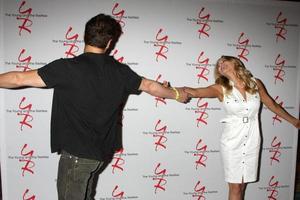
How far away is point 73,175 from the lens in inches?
76.7

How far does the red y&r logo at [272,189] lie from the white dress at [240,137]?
0.76 metres

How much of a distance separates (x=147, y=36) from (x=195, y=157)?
138cm

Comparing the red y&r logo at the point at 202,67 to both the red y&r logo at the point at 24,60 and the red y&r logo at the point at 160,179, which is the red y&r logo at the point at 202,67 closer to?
the red y&r logo at the point at 160,179

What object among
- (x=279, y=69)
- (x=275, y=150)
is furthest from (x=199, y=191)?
(x=279, y=69)

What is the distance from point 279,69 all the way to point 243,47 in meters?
0.51

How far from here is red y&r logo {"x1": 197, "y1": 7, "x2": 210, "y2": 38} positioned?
2.86 metres

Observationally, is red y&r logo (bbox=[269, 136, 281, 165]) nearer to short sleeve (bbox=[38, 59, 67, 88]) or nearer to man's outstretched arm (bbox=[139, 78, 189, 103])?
man's outstretched arm (bbox=[139, 78, 189, 103])

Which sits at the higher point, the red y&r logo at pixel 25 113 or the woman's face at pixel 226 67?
the woman's face at pixel 226 67

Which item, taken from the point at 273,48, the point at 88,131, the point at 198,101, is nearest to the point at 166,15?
the point at 198,101

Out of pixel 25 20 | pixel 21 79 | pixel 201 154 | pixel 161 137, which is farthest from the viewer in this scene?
pixel 201 154

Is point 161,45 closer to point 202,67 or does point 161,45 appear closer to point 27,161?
point 202,67

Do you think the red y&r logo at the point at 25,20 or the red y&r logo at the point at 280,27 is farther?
the red y&r logo at the point at 280,27

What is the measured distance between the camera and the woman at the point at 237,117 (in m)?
2.56

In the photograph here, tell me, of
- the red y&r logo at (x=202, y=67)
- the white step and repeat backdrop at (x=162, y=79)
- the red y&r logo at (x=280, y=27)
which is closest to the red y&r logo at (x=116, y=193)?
the white step and repeat backdrop at (x=162, y=79)
